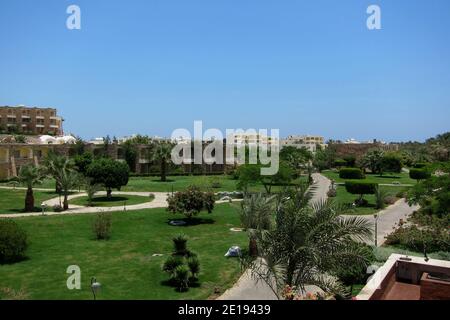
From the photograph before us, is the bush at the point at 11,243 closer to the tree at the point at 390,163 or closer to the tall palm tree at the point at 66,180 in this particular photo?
the tall palm tree at the point at 66,180

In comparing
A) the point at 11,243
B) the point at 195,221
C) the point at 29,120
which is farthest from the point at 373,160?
the point at 29,120

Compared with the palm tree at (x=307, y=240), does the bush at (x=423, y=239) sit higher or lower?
Answer: lower

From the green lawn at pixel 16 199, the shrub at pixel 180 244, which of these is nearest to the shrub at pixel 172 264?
the shrub at pixel 180 244

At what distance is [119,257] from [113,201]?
19399 millimetres

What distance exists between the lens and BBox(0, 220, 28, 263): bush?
20172 mm

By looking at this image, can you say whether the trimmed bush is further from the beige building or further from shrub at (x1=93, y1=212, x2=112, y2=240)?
the beige building

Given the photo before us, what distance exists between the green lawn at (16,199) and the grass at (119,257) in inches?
250

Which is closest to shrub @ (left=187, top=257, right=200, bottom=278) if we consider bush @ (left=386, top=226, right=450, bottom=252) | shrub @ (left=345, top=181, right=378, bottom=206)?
bush @ (left=386, top=226, right=450, bottom=252)

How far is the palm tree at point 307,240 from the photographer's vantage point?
1099 centimetres

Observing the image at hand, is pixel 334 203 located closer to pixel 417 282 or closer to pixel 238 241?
pixel 417 282

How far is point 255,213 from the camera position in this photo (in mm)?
15656

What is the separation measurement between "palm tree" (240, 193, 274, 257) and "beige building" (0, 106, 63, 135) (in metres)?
92.6

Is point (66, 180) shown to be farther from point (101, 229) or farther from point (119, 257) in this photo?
point (119, 257)

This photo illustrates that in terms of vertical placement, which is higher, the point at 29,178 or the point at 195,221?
the point at 29,178
